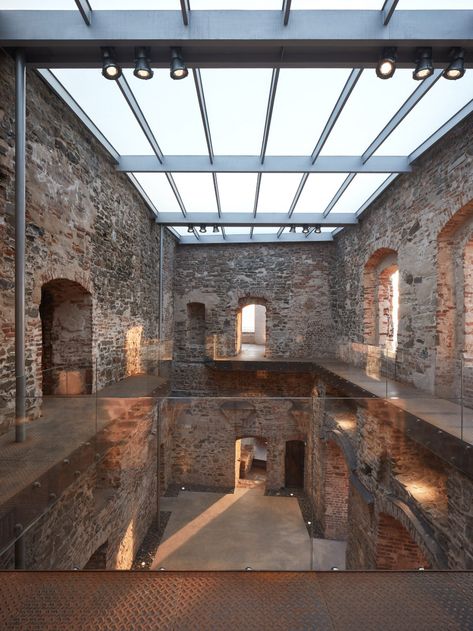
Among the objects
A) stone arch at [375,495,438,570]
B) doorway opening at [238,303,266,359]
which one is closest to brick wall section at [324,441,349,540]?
stone arch at [375,495,438,570]

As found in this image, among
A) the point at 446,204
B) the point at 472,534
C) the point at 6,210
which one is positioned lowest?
the point at 472,534

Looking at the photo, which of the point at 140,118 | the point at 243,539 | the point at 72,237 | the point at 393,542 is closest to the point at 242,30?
the point at 140,118

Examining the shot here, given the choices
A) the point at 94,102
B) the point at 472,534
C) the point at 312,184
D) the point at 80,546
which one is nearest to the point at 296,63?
the point at 94,102

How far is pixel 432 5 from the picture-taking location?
11.3 feet

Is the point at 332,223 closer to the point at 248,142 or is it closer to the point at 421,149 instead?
the point at 421,149

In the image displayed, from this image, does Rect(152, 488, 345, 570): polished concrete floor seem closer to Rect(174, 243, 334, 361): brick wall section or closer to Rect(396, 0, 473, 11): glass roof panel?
Rect(396, 0, 473, 11): glass roof panel

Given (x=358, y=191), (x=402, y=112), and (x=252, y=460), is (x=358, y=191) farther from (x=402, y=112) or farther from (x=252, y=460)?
(x=252, y=460)

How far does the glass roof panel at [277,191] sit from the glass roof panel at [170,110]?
65.6 inches

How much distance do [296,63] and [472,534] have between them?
5136 mm

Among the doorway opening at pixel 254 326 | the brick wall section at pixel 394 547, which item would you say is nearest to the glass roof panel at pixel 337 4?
the brick wall section at pixel 394 547

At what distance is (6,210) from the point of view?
12.6 ft

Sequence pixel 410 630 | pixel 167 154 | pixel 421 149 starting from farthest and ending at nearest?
1. pixel 167 154
2. pixel 421 149
3. pixel 410 630

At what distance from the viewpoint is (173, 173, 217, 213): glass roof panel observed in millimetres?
6977

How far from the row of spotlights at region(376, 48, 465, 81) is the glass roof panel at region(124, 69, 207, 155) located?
2.28 meters
